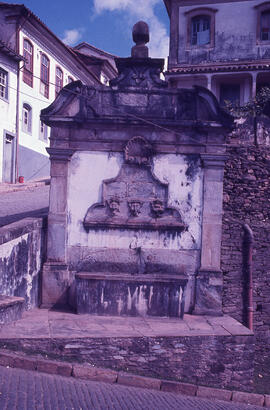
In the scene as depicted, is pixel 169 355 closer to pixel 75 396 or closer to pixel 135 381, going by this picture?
pixel 135 381

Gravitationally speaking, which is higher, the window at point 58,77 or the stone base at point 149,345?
the window at point 58,77

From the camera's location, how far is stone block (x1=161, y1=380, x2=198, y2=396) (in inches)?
227

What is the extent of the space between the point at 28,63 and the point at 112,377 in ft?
64.1

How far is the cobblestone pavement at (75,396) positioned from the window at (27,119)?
18.7 meters

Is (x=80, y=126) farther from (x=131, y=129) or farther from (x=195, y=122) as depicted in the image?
(x=195, y=122)

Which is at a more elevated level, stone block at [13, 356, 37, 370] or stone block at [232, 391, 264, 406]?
stone block at [13, 356, 37, 370]

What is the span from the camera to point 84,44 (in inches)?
1291

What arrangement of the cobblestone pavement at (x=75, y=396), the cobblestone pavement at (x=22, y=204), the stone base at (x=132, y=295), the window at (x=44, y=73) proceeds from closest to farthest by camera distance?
the cobblestone pavement at (x=75, y=396) → the stone base at (x=132, y=295) → the cobblestone pavement at (x=22, y=204) → the window at (x=44, y=73)

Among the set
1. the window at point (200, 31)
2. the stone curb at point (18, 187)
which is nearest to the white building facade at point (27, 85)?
the stone curb at point (18, 187)

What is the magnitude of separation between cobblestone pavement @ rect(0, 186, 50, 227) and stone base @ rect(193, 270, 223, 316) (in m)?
3.53

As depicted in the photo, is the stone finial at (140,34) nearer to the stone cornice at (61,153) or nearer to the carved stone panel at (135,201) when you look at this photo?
the carved stone panel at (135,201)

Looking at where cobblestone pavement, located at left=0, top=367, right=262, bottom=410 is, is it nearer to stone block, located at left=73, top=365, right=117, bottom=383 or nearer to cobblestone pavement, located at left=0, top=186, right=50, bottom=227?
stone block, located at left=73, top=365, right=117, bottom=383

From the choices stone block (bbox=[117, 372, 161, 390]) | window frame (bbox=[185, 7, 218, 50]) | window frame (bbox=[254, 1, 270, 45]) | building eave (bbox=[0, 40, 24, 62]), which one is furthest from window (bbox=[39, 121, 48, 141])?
stone block (bbox=[117, 372, 161, 390])

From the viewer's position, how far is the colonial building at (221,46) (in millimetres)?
20000
